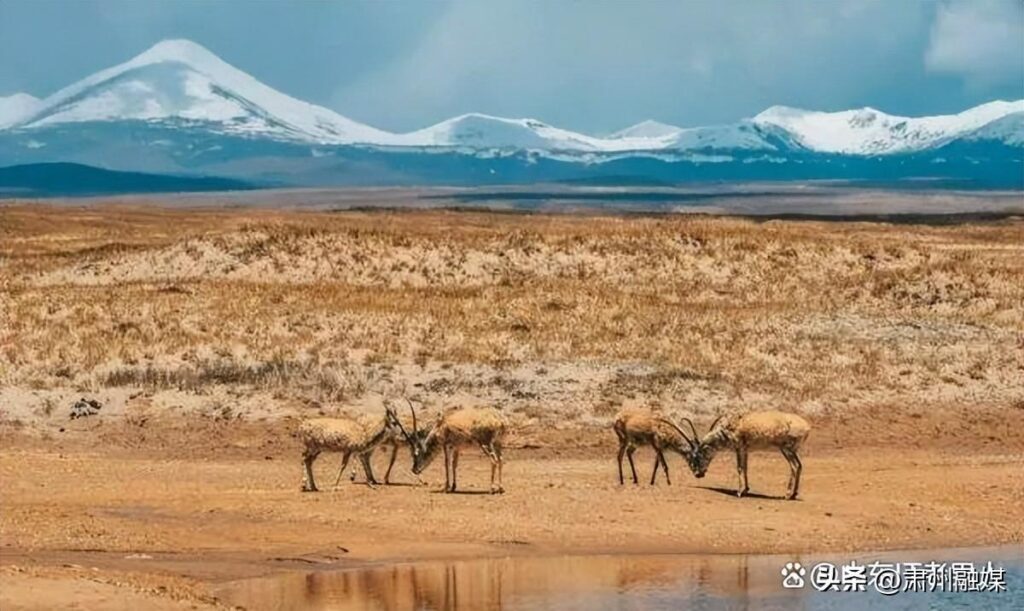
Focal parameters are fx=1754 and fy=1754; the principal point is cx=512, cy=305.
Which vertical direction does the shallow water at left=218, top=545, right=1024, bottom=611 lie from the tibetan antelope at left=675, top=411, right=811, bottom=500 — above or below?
below

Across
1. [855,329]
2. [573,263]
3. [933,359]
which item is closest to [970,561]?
[933,359]

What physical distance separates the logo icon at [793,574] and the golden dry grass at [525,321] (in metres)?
11.6

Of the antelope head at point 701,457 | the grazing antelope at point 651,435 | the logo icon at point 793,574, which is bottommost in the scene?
the logo icon at point 793,574

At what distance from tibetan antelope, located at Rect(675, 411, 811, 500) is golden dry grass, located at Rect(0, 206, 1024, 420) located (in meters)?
7.29

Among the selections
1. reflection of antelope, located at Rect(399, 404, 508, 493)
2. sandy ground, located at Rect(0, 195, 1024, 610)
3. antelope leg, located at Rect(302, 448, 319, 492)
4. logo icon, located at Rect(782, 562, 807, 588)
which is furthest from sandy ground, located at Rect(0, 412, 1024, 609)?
logo icon, located at Rect(782, 562, 807, 588)

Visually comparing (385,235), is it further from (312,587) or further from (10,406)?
(312,587)

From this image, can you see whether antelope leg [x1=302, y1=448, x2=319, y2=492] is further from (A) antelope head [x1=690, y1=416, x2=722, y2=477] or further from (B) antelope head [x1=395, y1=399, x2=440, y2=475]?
(A) antelope head [x1=690, y1=416, x2=722, y2=477]

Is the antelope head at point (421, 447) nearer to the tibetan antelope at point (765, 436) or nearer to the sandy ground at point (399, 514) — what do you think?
the sandy ground at point (399, 514)

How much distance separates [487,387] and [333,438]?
943cm

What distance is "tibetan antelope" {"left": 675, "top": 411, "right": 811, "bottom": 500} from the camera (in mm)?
24141

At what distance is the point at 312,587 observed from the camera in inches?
744

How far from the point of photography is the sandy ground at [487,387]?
21.6m

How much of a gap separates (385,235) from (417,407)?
66.7 ft

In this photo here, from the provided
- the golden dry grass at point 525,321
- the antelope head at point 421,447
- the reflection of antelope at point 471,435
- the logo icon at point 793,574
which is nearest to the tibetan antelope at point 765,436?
the reflection of antelope at point 471,435
